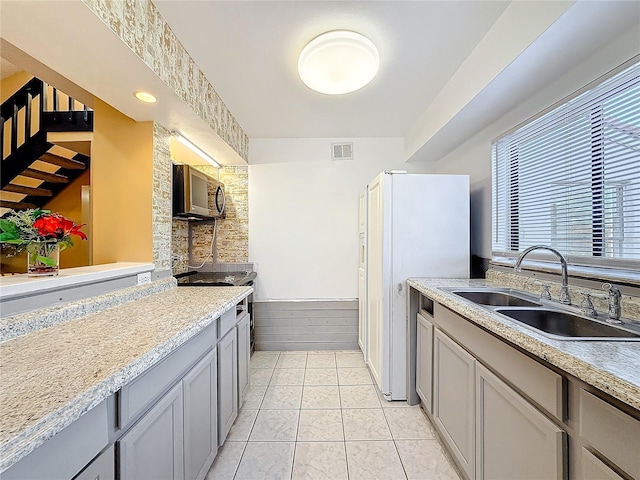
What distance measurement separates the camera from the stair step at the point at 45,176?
2.96 m

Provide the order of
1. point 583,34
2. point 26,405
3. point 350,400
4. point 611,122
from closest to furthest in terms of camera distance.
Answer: point 26,405 < point 583,34 < point 611,122 < point 350,400

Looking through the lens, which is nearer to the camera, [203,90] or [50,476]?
[50,476]

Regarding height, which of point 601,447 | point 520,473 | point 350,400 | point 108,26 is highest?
point 108,26

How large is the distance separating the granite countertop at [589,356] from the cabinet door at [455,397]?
354mm

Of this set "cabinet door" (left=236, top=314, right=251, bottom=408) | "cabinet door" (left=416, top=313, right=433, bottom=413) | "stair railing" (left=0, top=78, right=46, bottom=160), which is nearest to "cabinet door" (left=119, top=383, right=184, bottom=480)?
"cabinet door" (left=236, top=314, right=251, bottom=408)

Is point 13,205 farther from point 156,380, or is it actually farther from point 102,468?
point 102,468

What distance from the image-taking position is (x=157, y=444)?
1.05 meters

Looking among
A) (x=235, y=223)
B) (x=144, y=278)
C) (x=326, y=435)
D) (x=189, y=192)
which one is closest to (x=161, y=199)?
(x=189, y=192)

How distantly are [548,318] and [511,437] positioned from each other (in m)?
0.67

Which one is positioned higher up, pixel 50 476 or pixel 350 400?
pixel 50 476

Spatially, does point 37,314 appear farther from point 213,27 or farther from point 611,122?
point 611,122

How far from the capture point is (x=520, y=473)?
1.07 m

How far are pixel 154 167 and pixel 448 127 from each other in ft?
7.47

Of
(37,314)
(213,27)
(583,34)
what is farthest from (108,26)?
(583,34)
